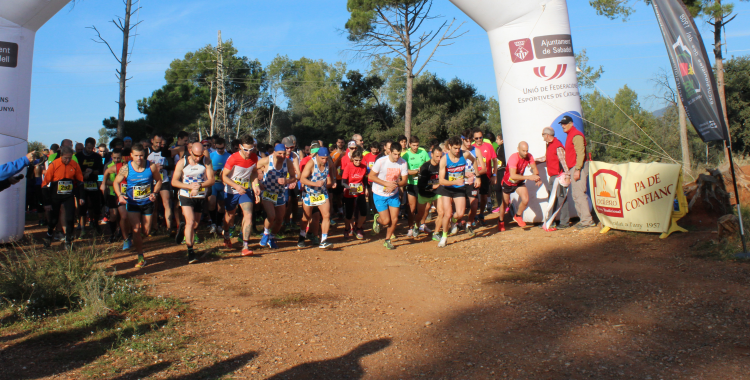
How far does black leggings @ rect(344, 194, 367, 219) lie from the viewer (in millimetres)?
10383

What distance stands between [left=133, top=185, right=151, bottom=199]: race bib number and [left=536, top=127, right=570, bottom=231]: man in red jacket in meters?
6.84

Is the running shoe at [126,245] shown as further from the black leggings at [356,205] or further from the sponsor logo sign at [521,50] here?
the sponsor logo sign at [521,50]

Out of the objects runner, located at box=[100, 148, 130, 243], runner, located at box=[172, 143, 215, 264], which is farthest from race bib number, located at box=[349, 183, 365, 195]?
runner, located at box=[100, 148, 130, 243]

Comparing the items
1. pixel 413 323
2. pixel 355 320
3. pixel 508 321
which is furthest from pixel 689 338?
pixel 355 320

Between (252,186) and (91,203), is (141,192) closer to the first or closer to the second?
(252,186)

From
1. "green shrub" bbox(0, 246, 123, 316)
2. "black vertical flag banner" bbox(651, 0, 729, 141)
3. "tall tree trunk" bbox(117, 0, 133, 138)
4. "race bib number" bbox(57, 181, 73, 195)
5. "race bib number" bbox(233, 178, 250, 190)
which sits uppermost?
"tall tree trunk" bbox(117, 0, 133, 138)

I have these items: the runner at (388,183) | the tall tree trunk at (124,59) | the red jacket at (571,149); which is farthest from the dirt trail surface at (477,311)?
the tall tree trunk at (124,59)

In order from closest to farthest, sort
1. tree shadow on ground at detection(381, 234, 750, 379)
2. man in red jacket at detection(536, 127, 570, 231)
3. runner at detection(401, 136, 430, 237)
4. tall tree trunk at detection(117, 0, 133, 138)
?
tree shadow on ground at detection(381, 234, 750, 379) → man in red jacket at detection(536, 127, 570, 231) → runner at detection(401, 136, 430, 237) → tall tree trunk at detection(117, 0, 133, 138)

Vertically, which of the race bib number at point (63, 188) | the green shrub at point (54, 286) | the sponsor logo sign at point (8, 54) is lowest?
the green shrub at point (54, 286)

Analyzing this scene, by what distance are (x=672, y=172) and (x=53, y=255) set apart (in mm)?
8669

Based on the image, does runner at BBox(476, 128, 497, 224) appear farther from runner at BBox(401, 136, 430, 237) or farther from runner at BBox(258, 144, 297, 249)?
runner at BBox(258, 144, 297, 249)

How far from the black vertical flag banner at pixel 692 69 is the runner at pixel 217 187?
7.53m

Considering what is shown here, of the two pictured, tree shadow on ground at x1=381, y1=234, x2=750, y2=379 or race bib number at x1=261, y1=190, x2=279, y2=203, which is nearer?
tree shadow on ground at x1=381, y1=234, x2=750, y2=379

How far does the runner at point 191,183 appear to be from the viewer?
8102mm
